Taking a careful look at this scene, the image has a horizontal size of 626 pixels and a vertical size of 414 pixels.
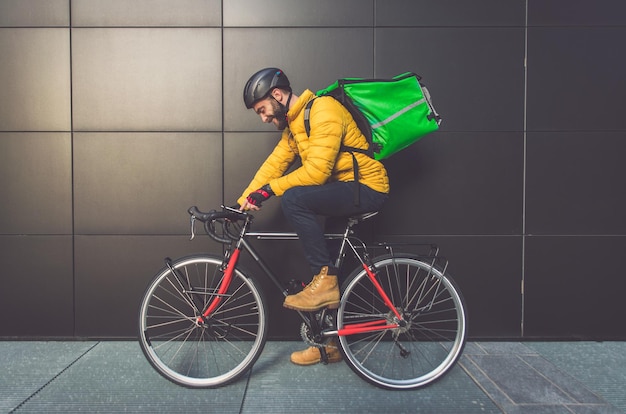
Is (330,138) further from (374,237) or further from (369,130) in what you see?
(374,237)

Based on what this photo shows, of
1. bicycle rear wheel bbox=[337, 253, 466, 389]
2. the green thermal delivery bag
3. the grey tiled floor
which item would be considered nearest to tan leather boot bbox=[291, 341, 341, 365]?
the grey tiled floor

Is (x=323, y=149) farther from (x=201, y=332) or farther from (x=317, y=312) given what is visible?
(x=201, y=332)

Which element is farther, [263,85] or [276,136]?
[276,136]

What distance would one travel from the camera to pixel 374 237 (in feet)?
12.9

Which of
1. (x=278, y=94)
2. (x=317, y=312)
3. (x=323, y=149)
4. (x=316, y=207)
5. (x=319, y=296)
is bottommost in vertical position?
(x=317, y=312)

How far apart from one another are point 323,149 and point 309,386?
1.59 metres

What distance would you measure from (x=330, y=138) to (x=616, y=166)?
2680mm

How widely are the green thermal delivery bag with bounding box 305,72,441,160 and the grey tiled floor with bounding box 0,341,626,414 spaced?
1.62m

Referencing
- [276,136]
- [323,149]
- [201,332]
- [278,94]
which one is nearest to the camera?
[323,149]

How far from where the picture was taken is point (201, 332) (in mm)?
3445

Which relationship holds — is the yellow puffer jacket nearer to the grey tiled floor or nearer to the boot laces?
the boot laces

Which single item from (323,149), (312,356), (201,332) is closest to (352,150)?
(323,149)

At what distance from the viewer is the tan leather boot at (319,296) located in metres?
2.95

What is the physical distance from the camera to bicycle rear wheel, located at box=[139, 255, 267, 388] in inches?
121
